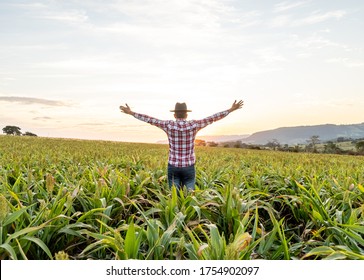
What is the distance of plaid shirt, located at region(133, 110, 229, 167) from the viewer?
682 centimetres

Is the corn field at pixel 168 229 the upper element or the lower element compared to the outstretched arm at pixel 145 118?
lower

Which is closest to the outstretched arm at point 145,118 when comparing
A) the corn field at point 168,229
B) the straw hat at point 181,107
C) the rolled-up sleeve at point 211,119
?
the straw hat at point 181,107

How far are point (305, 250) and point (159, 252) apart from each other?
1.97 metres

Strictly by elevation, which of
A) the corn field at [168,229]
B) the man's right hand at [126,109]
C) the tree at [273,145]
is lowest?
the tree at [273,145]

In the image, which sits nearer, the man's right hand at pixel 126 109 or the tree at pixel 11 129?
the man's right hand at pixel 126 109

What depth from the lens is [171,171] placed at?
7035mm

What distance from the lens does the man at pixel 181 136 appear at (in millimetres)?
6820

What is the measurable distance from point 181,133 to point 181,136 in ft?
0.20

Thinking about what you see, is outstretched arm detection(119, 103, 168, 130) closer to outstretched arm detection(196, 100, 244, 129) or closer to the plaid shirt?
the plaid shirt

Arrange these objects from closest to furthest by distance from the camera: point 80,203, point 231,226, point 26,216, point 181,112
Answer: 1. point 26,216
2. point 231,226
3. point 80,203
4. point 181,112

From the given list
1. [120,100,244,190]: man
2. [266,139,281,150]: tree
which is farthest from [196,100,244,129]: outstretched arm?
[266,139,281,150]: tree

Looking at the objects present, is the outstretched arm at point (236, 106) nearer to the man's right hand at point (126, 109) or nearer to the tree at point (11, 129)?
the man's right hand at point (126, 109)
